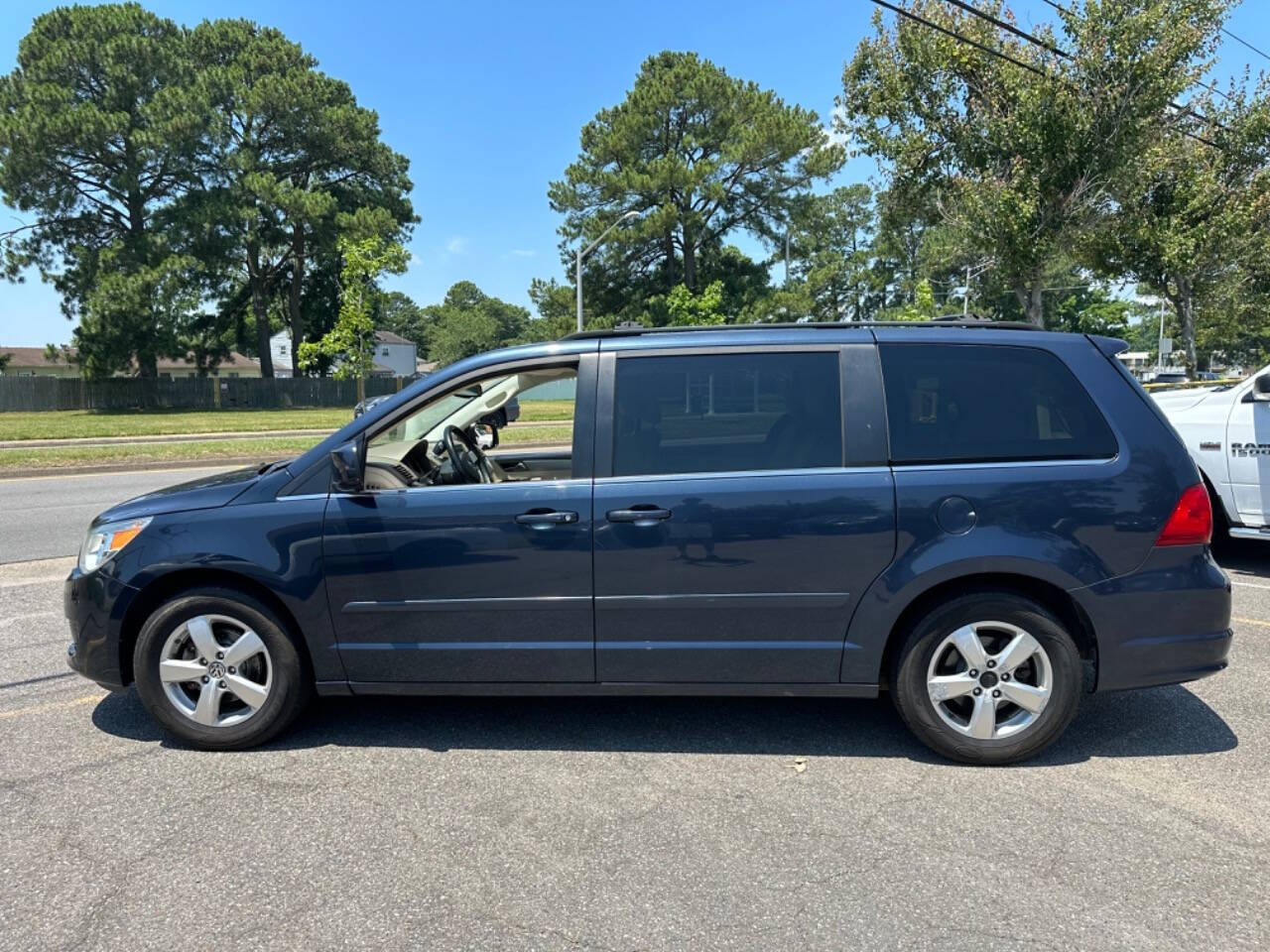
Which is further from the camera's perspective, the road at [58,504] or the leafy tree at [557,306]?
the leafy tree at [557,306]

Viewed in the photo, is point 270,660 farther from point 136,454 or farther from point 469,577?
point 136,454

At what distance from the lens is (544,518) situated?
338 cm

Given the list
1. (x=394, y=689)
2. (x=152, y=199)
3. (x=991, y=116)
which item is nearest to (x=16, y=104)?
(x=152, y=199)

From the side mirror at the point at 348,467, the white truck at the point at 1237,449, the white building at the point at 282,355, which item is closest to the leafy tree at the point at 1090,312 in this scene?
the white building at the point at 282,355

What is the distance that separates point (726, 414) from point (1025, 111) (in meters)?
12.8

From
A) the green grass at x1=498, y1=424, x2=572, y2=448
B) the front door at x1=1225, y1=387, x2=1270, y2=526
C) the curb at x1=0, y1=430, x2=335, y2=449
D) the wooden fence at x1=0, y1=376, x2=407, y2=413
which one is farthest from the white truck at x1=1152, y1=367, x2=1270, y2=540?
the wooden fence at x1=0, y1=376, x2=407, y2=413

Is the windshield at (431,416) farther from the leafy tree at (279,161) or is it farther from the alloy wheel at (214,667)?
the leafy tree at (279,161)

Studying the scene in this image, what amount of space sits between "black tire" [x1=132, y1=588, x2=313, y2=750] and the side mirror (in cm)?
64

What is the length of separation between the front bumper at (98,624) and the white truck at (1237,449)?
708 cm

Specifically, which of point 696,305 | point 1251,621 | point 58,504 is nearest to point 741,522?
point 1251,621

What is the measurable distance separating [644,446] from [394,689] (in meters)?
1.53

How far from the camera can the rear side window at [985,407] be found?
3.42m

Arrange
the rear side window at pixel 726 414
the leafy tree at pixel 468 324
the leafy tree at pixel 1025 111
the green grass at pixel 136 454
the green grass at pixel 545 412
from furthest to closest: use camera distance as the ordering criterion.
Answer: the leafy tree at pixel 468 324 → the green grass at pixel 545 412 → the green grass at pixel 136 454 → the leafy tree at pixel 1025 111 → the rear side window at pixel 726 414

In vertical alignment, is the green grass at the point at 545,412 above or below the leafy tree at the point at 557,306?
below
